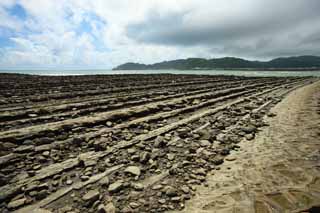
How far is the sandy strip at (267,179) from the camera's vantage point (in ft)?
13.1

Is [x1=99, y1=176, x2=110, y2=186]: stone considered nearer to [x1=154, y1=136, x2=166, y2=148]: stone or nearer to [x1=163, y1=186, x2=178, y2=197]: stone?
[x1=163, y1=186, x2=178, y2=197]: stone

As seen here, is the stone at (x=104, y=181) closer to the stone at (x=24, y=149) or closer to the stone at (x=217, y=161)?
the stone at (x=24, y=149)

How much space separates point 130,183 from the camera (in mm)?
4641

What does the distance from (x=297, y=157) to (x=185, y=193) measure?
4.12 metres

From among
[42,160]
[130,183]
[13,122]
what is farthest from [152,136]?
[13,122]

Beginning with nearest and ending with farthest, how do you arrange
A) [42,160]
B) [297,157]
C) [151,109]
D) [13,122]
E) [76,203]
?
[76,203]
[42,160]
[297,157]
[13,122]
[151,109]

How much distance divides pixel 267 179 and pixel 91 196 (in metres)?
4.11

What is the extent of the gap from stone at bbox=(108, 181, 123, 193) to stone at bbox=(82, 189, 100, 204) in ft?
0.91

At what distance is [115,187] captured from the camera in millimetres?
4375

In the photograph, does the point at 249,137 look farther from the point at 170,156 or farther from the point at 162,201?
the point at 162,201

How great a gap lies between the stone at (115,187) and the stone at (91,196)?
277 mm

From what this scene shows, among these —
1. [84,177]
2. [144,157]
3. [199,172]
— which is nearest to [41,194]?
[84,177]

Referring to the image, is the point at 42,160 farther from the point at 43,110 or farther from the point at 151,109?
the point at 151,109

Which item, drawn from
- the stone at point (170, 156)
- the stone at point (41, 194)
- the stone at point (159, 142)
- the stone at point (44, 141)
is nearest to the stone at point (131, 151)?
the stone at point (159, 142)
